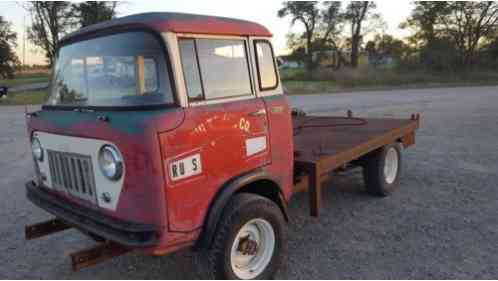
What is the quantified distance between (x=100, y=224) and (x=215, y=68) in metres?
1.41

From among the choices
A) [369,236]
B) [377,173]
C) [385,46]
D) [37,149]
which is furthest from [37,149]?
→ [385,46]

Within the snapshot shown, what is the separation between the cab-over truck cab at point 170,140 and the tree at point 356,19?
139ft

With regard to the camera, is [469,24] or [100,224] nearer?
[100,224]

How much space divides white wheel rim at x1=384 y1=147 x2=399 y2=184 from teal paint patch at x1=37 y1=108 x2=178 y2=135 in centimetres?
386

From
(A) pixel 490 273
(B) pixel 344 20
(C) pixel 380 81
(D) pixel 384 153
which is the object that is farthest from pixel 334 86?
(A) pixel 490 273

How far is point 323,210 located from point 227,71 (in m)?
2.62

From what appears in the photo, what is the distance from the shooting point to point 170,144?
7.56 feet

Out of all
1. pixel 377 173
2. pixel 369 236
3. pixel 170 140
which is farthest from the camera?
pixel 377 173

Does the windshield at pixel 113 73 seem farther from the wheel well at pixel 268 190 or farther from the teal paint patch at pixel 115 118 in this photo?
the wheel well at pixel 268 190

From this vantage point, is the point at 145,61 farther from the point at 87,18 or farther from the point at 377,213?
the point at 87,18

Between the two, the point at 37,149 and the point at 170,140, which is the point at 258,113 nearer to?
the point at 170,140

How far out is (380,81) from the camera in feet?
100

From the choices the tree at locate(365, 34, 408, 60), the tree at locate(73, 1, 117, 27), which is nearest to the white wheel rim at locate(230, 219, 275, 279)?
the tree at locate(73, 1, 117, 27)

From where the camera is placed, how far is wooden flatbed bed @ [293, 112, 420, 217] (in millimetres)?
3486
